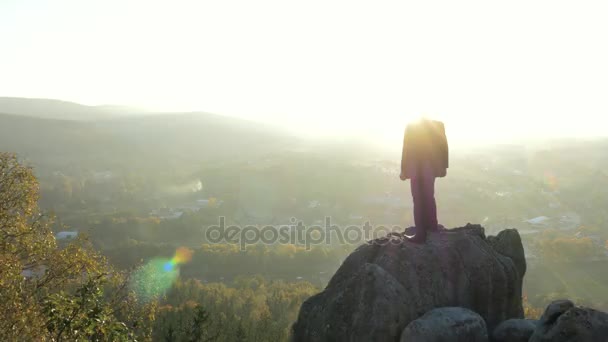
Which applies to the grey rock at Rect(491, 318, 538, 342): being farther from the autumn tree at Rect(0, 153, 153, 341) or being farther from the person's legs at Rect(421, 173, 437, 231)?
the autumn tree at Rect(0, 153, 153, 341)

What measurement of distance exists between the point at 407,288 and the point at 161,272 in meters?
135

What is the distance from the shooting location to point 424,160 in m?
18.0

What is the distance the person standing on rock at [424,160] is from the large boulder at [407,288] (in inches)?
39.5

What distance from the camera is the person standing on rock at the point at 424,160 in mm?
17766

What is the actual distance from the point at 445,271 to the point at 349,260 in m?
3.71

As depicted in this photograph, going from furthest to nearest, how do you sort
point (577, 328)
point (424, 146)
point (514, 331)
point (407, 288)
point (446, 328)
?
point (424, 146), point (407, 288), point (514, 331), point (446, 328), point (577, 328)

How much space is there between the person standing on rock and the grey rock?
4.19 meters

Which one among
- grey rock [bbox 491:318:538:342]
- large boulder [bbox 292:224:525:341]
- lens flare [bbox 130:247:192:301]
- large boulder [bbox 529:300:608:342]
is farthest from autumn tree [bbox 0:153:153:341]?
lens flare [bbox 130:247:192:301]

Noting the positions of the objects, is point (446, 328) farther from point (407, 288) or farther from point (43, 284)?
point (43, 284)

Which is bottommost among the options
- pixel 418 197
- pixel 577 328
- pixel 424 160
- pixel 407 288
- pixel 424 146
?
pixel 577 328

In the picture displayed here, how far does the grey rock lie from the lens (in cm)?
1480

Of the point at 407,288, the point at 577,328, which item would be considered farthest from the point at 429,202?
the point at 577,328

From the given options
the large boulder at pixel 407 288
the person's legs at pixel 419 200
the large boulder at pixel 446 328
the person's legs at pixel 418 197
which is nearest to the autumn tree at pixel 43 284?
the large boulder at pixel 407 288

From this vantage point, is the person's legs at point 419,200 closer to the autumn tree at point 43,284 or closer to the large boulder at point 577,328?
the large boulder at point 577,328
